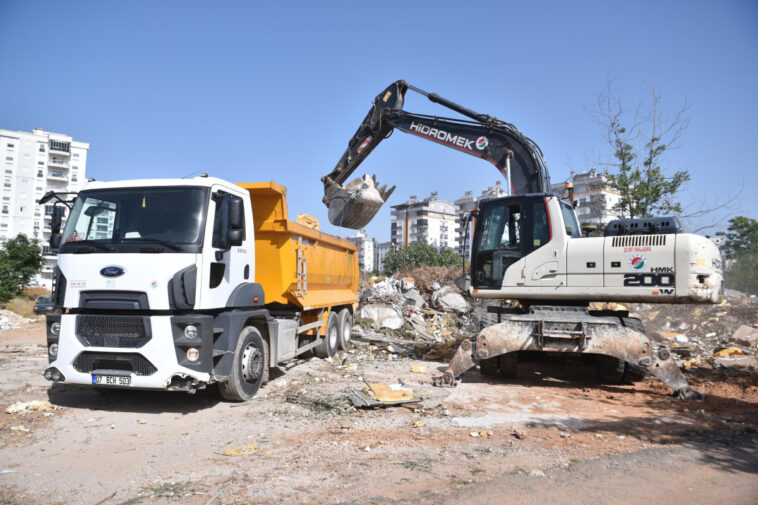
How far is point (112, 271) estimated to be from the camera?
555cm

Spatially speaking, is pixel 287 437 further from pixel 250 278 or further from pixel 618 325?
pixel 618 325

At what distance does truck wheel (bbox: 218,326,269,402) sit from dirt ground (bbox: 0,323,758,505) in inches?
6.9

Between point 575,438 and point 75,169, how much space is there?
92.4 m

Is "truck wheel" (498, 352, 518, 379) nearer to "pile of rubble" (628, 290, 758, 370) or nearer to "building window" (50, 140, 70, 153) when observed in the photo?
"pile of rubble" (628, 290, 758, 370)

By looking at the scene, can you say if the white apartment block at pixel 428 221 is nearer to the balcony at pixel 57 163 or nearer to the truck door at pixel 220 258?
the balcony at pixel 57 163

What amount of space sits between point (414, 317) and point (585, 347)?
7.86 m

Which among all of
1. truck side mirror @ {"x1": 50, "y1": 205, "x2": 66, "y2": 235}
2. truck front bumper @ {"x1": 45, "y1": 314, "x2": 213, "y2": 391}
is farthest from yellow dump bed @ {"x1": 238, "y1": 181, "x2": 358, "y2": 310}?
truck side mirror @ {"x1": 50, "y1": 205, "x2": 66, "y2": 235}

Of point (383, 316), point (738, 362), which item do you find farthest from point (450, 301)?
point (738, 362)

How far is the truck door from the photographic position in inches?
226

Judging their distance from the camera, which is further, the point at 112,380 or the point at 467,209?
the point at 467,209

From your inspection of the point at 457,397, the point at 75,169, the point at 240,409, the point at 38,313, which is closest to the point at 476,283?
the point at 457,397

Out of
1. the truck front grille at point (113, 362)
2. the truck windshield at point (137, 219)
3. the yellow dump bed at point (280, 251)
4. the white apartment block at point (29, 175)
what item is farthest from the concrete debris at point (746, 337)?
the white apartment block at point (29, 175)

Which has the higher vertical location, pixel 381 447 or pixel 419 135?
pixel 419 135

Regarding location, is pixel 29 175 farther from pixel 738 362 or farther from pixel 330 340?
pixel 738 362
